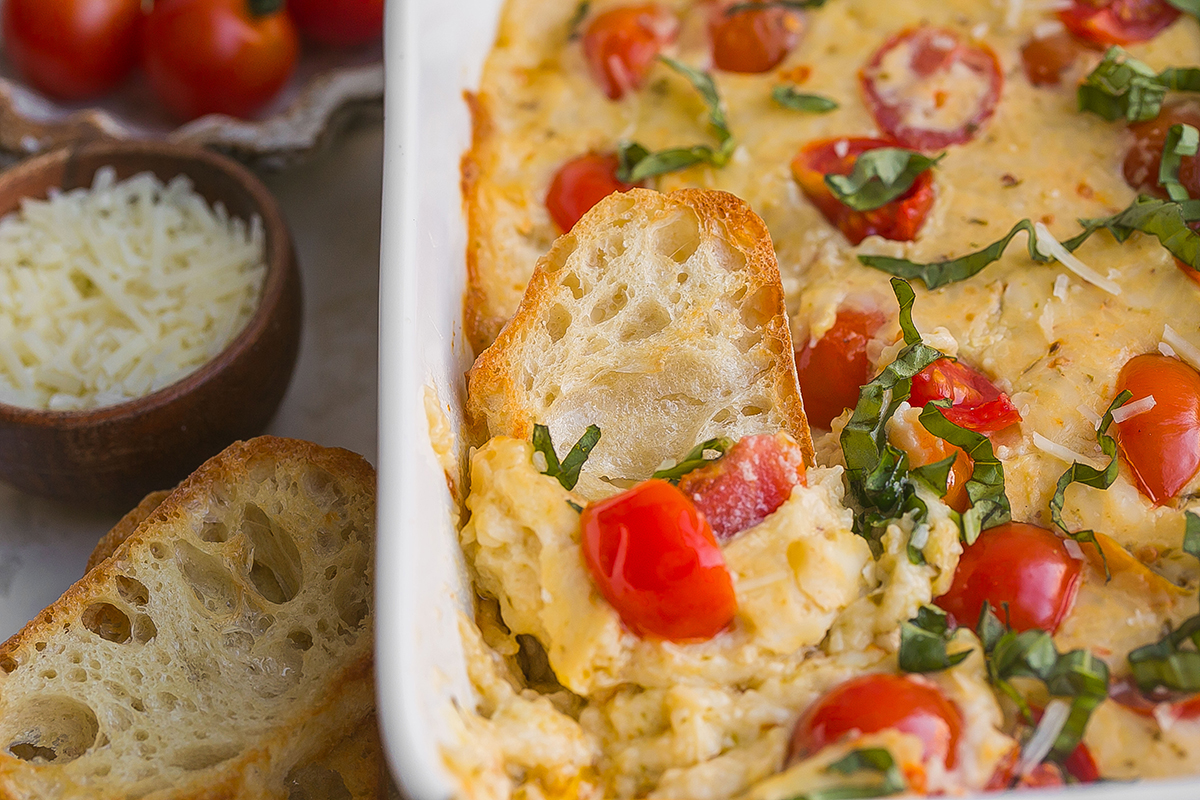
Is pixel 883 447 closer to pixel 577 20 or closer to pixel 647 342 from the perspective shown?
pixel 647 342

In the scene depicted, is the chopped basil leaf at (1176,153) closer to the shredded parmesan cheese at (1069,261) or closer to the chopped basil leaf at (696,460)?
the shredded parmesan cheese at (1069,261)

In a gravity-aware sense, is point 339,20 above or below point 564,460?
above

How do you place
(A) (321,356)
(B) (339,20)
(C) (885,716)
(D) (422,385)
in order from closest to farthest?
(C) (885,716) → (D) (422,385) → (A) (321,356) → (B) (339,20)

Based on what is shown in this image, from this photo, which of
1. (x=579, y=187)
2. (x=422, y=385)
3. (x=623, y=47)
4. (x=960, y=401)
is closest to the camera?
(x=422, y=385)

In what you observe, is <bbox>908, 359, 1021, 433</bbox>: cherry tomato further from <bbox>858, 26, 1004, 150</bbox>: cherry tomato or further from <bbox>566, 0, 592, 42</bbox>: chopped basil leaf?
<bbox>566, 0, 592, 42</bbox>: chopped basil leaf

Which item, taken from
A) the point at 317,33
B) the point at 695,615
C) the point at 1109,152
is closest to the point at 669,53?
the point at 1109,152

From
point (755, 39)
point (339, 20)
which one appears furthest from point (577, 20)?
point (339, 20)

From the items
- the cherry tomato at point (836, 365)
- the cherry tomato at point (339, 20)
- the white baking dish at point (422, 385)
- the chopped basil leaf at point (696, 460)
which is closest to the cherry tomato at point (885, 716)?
the white baking dish at point (422, 385)
